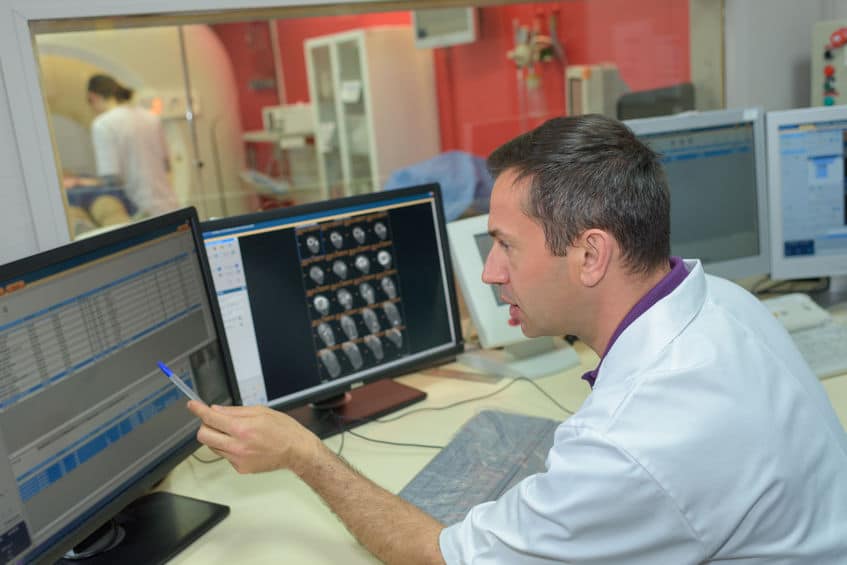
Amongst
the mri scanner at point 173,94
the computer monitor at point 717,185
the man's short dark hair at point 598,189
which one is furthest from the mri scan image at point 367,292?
the mri scanner at point 173,94

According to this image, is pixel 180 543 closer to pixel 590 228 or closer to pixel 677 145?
pixel 590 228

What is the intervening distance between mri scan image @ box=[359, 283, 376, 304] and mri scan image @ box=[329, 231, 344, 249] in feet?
0.30

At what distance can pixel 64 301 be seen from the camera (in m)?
0.97

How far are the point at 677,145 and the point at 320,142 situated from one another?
329cm

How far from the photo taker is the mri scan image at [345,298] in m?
1.42

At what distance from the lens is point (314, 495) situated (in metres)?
1.22

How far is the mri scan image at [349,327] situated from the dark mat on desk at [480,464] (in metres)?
0.27

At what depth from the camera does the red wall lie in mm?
2949

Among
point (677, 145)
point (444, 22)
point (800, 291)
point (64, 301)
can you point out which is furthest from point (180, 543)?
point (444, 22)

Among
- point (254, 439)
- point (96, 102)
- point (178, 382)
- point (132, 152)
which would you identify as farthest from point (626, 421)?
point (96, 102)

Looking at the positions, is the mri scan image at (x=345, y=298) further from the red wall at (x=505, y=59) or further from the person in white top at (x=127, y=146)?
the person in white top at (x=127, y=146)

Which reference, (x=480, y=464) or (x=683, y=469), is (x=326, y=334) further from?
(x=683, y=469)

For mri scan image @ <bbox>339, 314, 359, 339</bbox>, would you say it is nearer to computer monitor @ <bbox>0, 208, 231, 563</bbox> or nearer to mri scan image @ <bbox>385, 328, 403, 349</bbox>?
mri scan image @ <bbox>385, 328, 403, 349</bbox>

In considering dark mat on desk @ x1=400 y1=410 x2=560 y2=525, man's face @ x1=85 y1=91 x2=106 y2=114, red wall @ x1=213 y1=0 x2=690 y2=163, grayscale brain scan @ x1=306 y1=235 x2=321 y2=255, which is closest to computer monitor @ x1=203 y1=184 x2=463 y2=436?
grayscale brain scan @ x1=306 y1=235 x2=321 y2=255
